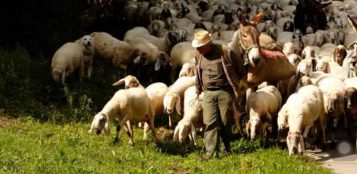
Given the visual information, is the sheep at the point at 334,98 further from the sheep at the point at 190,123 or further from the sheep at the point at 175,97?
the sheep at the point at 175,97

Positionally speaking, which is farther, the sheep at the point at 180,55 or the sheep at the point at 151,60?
the sheep at the point at 180,55

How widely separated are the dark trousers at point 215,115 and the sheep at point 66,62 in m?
4.52

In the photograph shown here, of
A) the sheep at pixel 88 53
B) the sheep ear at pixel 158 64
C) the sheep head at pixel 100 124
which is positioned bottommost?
the sheep head at pixel 100 124

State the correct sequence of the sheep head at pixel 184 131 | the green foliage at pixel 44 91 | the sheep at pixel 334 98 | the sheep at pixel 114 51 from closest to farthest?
1. the sheep head at pixel 184 131
2. the sheep at pixel 334 98
3. the green foliage at pixel 44 91
4. the sheep at pixel 114 51

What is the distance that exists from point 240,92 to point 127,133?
2.22 meters

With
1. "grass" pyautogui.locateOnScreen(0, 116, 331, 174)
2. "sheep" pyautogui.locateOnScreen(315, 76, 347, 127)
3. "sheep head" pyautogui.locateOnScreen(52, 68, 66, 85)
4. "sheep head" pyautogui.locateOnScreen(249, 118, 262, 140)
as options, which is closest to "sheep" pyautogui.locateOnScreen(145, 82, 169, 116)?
"grass" pyautogui.locateOnScreen(0, 116, 331, 174)

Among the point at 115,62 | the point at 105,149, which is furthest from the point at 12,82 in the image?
the point at 105,149

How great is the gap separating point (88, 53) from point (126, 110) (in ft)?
14.6

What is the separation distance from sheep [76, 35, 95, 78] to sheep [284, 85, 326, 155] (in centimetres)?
564

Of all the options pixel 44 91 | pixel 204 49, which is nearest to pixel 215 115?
pixel 204 49

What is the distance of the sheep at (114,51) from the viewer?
1642 cm

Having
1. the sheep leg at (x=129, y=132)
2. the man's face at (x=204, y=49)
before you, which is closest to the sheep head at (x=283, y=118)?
the man's face at (x=204, y=49)

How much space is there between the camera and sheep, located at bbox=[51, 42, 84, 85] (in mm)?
14242

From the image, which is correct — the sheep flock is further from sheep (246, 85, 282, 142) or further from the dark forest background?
the dark forest background
